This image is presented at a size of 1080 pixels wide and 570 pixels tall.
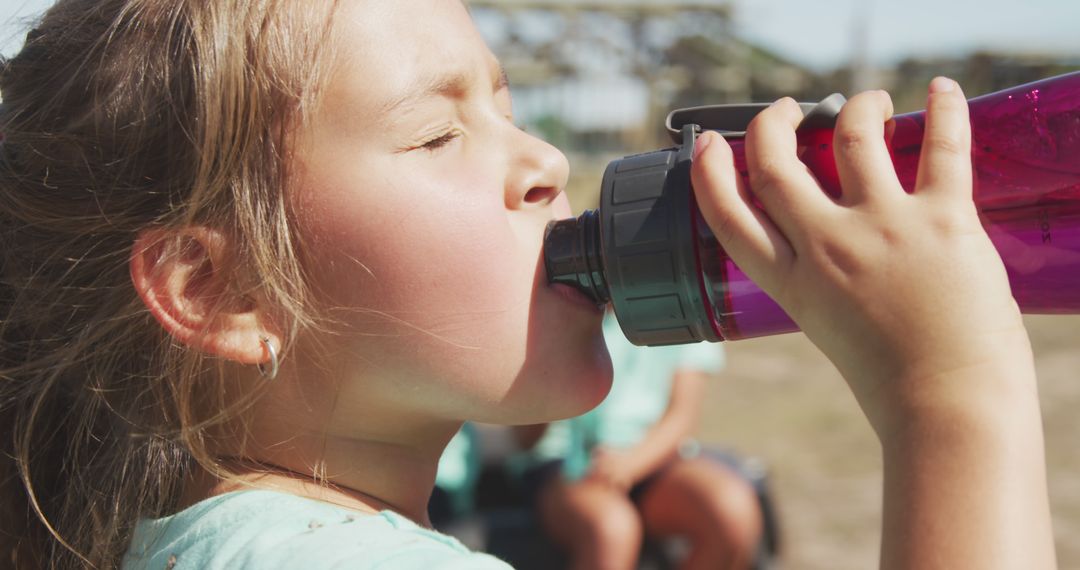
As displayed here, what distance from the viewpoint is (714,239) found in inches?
38.4

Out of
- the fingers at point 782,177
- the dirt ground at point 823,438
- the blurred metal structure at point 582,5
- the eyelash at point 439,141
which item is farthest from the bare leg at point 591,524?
the blurred metal structure at point 582,5

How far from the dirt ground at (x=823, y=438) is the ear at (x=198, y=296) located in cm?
289

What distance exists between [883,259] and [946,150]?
0.11 m

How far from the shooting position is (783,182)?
2.94 feet

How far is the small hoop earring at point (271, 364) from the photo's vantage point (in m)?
1.04

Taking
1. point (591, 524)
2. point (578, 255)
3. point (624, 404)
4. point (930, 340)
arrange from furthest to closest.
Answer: point (624, 404)
point (591, 524)
point (578, 255)
point (930, 340)

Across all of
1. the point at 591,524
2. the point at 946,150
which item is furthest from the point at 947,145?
the point at 591,524

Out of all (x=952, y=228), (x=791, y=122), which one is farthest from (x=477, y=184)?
(x=952, y=228)

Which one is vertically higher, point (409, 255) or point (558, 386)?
point (409, 255)

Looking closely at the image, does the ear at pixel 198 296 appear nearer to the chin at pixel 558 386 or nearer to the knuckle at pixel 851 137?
the chin at pixel 558 386

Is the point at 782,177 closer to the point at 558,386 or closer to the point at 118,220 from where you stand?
the point at 558,386

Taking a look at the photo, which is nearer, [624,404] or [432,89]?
[432,89]

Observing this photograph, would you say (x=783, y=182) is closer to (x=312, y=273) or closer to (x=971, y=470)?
(x=971, y=470)

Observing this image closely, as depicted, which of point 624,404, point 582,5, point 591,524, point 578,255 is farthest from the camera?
point 582,5
